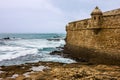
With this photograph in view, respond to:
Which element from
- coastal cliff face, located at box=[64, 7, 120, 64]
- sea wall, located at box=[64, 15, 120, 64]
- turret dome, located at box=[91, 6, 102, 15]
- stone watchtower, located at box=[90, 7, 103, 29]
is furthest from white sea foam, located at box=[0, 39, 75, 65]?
turret dome, located at box=[91, 6, 102, 15]

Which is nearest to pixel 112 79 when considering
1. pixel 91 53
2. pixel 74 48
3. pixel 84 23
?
pixel 91 53

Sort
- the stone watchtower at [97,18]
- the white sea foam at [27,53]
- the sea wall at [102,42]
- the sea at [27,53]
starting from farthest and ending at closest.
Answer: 1. the white sea foam at [27,53]
2. the sea at [27,53]
3. the stone watchtower at [97,18]
4. the sea wall at [102,42]

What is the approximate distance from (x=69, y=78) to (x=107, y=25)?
709 centimetres

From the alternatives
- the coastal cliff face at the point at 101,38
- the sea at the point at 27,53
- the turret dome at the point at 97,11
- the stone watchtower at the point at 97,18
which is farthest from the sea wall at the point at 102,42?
the sea at the point at 27,53

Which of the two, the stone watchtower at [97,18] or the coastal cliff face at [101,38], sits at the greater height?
the stone watchtower at [97,18]

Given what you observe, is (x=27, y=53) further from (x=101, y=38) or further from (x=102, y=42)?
(x=102, y=42)

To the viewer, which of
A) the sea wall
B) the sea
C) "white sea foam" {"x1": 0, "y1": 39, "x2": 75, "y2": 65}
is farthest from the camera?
"white sea foam" {"x1": 0, "y1": 39, "x2": 75, "y2": 65}

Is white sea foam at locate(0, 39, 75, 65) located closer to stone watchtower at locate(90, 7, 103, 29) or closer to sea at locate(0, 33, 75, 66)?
sea at locate(0, 33, 75, 66)

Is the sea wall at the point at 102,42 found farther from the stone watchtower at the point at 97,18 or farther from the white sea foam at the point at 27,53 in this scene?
the white sea foam at the point at 27,53

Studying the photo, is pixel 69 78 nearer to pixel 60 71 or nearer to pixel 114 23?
pixel 60 71

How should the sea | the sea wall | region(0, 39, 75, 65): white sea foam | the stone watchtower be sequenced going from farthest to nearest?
region(0, 39, 75, 65): white sea foam
the sea
the stone watchtower
the sea wall

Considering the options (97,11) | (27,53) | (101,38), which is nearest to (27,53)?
(27,53)

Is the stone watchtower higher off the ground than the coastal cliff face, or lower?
higher

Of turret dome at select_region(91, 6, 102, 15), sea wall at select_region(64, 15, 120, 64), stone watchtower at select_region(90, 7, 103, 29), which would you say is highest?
turret dome at select_region(91, 6, 102, 15)
